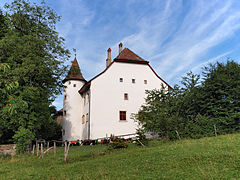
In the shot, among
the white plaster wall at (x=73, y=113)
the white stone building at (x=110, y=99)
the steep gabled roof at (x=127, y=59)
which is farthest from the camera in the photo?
the white plaster wall at (x=73, y=113)

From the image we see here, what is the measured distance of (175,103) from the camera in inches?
716

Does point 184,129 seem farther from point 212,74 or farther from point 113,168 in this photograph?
point 113,168

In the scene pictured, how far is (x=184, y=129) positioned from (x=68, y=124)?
1990 centimetres

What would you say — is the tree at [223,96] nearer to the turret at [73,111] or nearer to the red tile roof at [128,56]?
the red tile roof at [128,56]

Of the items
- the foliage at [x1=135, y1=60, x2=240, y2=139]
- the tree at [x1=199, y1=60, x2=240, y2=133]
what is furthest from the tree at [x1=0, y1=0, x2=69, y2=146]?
the tree at [x1=199, y1=60, x2=240, y2=133]

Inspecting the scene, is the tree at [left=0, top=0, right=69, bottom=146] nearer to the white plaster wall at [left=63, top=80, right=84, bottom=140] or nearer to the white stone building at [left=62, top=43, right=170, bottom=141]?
the white stone building at [left=62, top=43, right=170, bottom=141]

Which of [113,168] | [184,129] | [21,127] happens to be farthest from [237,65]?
[21,127]

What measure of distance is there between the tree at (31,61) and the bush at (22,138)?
0.16 metres

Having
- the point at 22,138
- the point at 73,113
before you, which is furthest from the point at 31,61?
the point at 73,113

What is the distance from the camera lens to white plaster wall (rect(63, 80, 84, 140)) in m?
31.3

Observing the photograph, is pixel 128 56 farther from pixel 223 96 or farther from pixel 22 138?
pixel 22 138

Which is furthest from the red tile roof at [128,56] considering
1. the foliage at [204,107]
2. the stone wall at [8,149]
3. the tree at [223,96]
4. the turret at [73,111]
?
the stone wall at [8,149]

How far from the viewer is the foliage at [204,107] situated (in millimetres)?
15750

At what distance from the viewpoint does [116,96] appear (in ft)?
91.7
